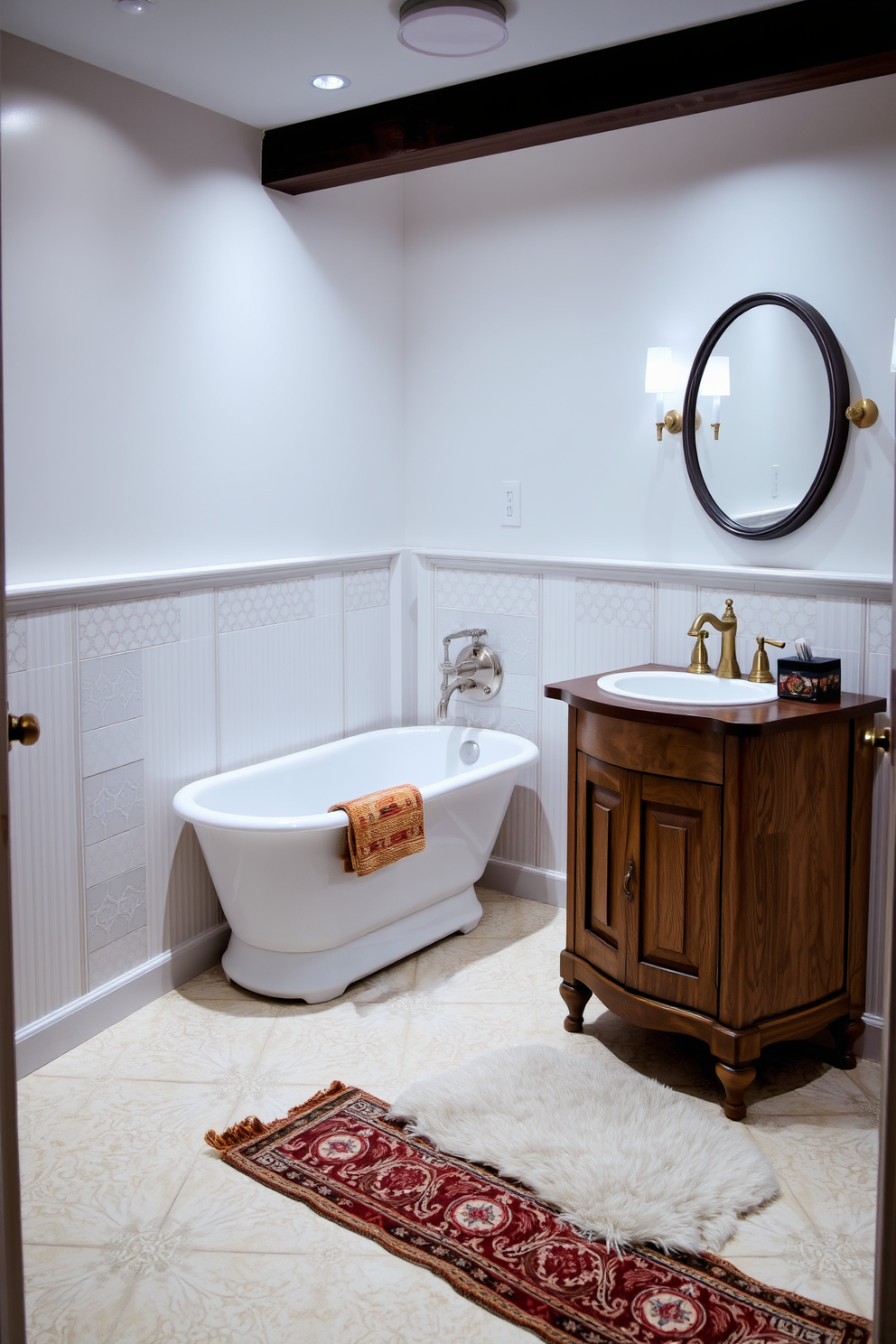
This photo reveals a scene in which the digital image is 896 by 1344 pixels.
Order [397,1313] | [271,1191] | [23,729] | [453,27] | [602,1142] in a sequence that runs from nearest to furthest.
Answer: [23,729] → [397,1313] → [271,1191] → [602,1142] → [453,27]

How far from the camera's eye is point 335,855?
2670 millimetres

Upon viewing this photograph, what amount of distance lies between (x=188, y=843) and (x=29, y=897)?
54 cm

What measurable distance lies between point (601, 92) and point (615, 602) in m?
1.34

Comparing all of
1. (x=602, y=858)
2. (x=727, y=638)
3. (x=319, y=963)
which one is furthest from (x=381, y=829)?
(x=727, y=638)

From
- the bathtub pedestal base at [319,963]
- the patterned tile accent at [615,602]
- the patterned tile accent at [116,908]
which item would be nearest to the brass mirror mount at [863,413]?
the patterned tile accent at [615,602]

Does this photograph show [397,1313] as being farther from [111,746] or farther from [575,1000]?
[111,746]

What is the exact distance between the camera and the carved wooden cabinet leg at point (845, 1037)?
2.51m

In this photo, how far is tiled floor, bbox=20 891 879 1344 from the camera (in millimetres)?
1744

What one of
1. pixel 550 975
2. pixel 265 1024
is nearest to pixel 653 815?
pixel 550 975

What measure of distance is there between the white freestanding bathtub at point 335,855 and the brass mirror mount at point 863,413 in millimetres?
1270

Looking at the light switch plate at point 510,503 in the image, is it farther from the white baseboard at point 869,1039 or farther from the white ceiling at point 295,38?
the white baseboard at point 869,1039

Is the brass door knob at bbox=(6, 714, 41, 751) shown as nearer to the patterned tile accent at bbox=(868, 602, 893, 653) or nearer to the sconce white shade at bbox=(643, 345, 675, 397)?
the patterned tile accent at bbox=(868, 602, 893, 653)

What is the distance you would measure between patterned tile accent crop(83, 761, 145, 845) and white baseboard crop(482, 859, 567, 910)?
130 cm

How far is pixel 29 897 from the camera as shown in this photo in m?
2.46
